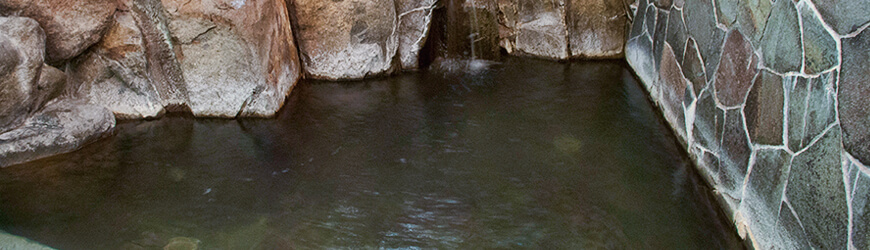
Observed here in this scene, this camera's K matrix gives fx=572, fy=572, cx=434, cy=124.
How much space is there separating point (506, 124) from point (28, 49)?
312 centimetres

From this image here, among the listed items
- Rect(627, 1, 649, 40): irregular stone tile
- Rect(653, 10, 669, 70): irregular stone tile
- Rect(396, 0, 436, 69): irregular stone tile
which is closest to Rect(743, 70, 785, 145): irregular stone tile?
Rect(653, 10, 669, 70): irregular stone tile

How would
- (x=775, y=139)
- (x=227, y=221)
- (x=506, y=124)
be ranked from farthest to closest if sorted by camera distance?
(x=506, y=124) < (x=227, y=221) < (x=775, y=139)

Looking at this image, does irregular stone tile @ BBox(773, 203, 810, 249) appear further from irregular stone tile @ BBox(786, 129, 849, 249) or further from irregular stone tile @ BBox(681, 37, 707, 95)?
irregular stone tile @ BBox(681, 37, 707, 95)

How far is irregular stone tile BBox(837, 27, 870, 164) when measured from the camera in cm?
178

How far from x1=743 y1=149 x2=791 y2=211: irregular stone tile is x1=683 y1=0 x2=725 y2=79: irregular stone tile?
0.76m

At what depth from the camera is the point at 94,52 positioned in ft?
13.5

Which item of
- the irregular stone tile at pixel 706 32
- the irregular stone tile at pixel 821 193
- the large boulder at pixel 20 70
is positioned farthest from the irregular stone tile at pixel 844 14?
the large boulder at pixel 20 70

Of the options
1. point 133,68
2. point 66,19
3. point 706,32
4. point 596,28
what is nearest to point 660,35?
point 706,32

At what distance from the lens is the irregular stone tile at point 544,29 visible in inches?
221

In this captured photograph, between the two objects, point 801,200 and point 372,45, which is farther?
point 372,45

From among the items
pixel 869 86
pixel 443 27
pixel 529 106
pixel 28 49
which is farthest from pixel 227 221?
pixel 443 27

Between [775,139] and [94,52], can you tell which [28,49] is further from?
[775,139]

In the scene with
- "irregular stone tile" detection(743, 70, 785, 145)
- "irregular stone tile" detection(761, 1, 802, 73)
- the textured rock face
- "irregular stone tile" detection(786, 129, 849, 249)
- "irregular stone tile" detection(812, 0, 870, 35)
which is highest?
Answer: the textured rock face

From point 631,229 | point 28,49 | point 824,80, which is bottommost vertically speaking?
point 631,229
